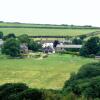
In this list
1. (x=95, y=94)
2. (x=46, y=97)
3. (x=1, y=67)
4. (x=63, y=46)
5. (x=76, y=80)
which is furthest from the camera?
(x=63, y=46)

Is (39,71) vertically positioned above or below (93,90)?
below

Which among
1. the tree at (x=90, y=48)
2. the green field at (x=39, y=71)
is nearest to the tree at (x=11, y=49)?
the green field at (x=39, y=71)

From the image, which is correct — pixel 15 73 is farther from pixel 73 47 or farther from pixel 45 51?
pixel 73 47

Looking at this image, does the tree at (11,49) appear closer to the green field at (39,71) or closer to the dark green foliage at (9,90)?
the green field at (39,71)

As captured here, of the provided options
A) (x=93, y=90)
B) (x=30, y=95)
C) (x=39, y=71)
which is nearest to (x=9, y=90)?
(x=30, y=95)

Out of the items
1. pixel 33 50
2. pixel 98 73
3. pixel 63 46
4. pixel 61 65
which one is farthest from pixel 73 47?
pixel 98 73

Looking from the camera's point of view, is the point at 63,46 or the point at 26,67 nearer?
the point at 26,67

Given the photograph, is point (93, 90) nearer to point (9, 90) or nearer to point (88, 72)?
point (9, 90)

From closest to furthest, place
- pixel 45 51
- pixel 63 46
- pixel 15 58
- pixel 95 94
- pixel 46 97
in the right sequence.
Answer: pixel 46 97 → pixel 95 94 → pixel 15 58 → pixel 45 51 → pixel 63 46
